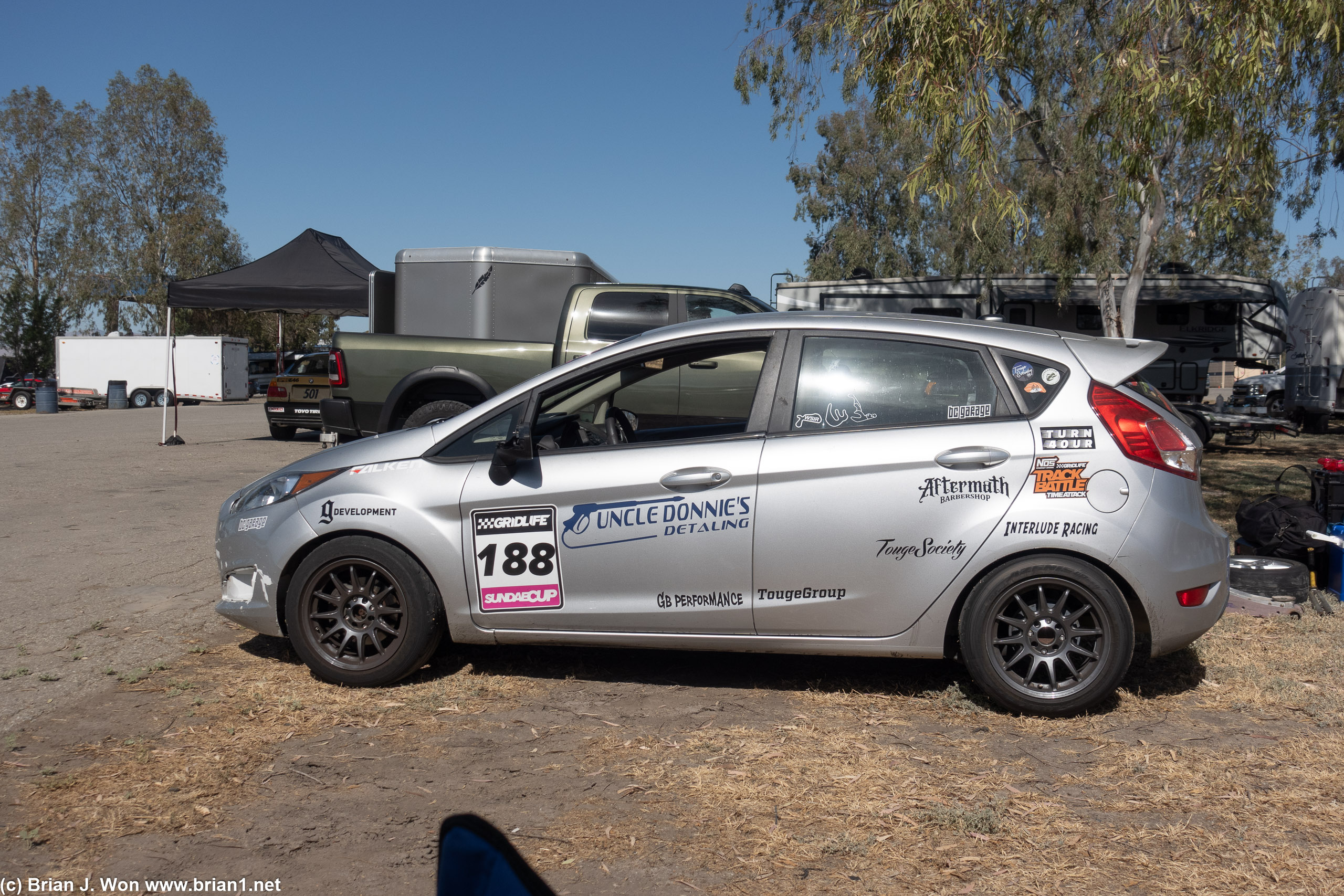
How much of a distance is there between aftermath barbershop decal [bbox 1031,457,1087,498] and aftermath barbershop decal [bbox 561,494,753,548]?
1.16 meters

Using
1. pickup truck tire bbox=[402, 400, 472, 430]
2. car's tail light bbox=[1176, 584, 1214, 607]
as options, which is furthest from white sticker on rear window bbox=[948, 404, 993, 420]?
pickup truck tire bbox=[402, 400, 472, 430]

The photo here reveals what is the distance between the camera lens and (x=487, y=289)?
40.4 ft

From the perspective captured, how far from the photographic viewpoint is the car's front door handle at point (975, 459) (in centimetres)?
409

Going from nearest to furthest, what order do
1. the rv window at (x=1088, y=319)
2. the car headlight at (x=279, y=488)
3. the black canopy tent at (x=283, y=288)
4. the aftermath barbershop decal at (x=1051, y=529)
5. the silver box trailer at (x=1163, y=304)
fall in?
the aftermath barbershop decal at (x=1051, y=529)
the car headlight at (x=279, y=488)
the black canopy tent at (x=283, y=288)
the silver box trailer at (x=1163, y=304)
the rv window at (x=1088, y=319)

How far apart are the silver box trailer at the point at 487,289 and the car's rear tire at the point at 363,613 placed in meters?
7.94

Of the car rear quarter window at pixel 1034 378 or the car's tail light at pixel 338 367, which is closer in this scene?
the car rear quarter window at pixel 1034 378

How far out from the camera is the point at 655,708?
171 inches

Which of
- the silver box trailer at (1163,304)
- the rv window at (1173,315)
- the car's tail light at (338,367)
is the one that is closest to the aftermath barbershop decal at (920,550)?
the car's tail light at (338,367)

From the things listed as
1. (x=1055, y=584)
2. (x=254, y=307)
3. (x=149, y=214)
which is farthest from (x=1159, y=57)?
(x=149, y=214)

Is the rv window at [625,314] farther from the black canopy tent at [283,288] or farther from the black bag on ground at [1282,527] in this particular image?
the black canopy tent at [283,288]

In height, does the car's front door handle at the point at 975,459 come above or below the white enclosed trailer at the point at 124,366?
below

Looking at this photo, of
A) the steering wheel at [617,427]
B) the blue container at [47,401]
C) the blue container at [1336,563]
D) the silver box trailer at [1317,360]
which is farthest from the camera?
the blue container at [47,401]

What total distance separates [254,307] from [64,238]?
4605 centimetres

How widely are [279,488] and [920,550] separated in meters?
2.90
